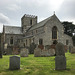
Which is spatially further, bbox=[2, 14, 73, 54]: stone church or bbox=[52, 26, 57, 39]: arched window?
bbox=[52, 26, 57, 39]: arched window

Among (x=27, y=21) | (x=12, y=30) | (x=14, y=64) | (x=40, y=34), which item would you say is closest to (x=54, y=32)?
(x=40, y=34)

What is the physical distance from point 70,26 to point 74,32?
3.28 meters

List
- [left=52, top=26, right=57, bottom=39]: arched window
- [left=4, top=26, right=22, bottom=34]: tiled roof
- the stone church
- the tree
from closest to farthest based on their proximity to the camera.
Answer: the stone church → [left=52, top=26, right=57, bottom=39]: arched window → [left=4, top=26, right=22, bottom=34]: tiled roof → the tree

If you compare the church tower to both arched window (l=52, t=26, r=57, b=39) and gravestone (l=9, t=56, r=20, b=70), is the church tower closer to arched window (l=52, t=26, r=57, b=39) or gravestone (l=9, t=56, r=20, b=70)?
arched window (l=52, t=26, r=57, b=39)

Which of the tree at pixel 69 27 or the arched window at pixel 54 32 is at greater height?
the tree at pixel 69 27

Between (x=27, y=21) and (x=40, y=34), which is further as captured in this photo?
(x=27, y=21)

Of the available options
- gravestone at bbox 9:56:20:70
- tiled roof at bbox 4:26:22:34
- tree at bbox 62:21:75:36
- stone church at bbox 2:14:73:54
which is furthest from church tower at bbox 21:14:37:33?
gravestone at bbox 9:56:20:70

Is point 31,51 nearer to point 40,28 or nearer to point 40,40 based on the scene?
point 40,40


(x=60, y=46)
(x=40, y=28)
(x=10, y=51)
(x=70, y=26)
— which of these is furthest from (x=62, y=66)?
(x=70, y=26)

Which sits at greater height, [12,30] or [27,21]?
[27,21]

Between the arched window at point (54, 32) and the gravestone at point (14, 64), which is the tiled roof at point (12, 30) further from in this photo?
the gravestone at point (14, 64)

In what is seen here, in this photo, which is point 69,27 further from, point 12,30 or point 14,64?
point 14,64

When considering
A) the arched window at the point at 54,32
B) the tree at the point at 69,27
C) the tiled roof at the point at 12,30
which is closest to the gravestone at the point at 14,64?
the arched window at the point at 54,32

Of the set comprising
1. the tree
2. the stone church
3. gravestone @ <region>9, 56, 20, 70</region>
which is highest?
the tree
